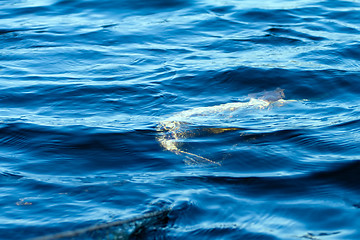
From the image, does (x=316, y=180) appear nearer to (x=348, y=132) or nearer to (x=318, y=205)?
(x=318, y=205)

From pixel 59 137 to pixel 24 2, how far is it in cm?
726

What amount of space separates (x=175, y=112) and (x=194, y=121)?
457 millimetres

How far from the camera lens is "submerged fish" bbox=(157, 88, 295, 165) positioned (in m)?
4.65

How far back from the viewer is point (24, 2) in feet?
37.0

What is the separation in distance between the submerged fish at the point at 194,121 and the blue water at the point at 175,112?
0.29 feet

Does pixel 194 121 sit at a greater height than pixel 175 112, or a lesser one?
lesser

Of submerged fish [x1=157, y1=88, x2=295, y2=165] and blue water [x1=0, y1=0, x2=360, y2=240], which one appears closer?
blue water [x1=0, y1=0, x2=360, y2=240]

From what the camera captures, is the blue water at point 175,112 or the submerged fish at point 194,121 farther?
the submerged fish at point 194,121

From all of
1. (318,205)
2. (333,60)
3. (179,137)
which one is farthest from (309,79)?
(318,205)

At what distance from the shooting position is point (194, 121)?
5246 mm

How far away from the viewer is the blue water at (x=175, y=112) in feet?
11.7

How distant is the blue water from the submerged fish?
0.29 feet

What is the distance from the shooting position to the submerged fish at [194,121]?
465 cm

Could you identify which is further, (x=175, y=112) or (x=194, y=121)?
(x=175, y=112)
